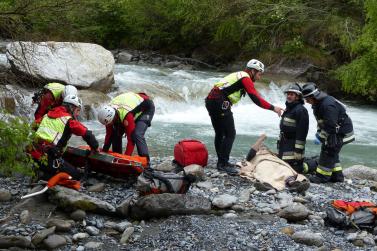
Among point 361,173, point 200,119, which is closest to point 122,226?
point 361,173

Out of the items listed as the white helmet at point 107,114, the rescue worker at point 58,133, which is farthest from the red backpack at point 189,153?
the rescue worker at point 58,133

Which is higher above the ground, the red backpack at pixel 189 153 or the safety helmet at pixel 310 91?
the safety helmet at pixel 310 91

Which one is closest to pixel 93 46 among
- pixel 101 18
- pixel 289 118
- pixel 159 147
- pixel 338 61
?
pixel 159 147

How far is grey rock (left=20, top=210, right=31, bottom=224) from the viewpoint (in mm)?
5660

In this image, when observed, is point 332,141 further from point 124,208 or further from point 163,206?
point 124,208

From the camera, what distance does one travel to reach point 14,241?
515 centimetres

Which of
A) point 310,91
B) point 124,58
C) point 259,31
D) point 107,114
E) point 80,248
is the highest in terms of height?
point 259,31

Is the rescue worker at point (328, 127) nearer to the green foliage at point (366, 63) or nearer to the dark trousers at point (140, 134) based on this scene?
the dark trousers at point (140, 134)

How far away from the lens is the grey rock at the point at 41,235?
5.21 metres

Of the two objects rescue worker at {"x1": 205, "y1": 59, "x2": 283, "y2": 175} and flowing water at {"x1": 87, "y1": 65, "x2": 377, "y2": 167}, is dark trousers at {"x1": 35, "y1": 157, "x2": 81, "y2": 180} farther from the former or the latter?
flowing water at {"x1": 87, "y1": 65, "x2": 377, "y2": 167}

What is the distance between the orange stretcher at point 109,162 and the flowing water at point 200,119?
3748mm

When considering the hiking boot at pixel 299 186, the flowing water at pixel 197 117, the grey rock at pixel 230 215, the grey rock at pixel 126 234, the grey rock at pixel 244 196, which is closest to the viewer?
the grey rock at pixel 126 234

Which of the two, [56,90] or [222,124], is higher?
[56,90]

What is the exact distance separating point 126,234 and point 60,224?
28.3 inches
